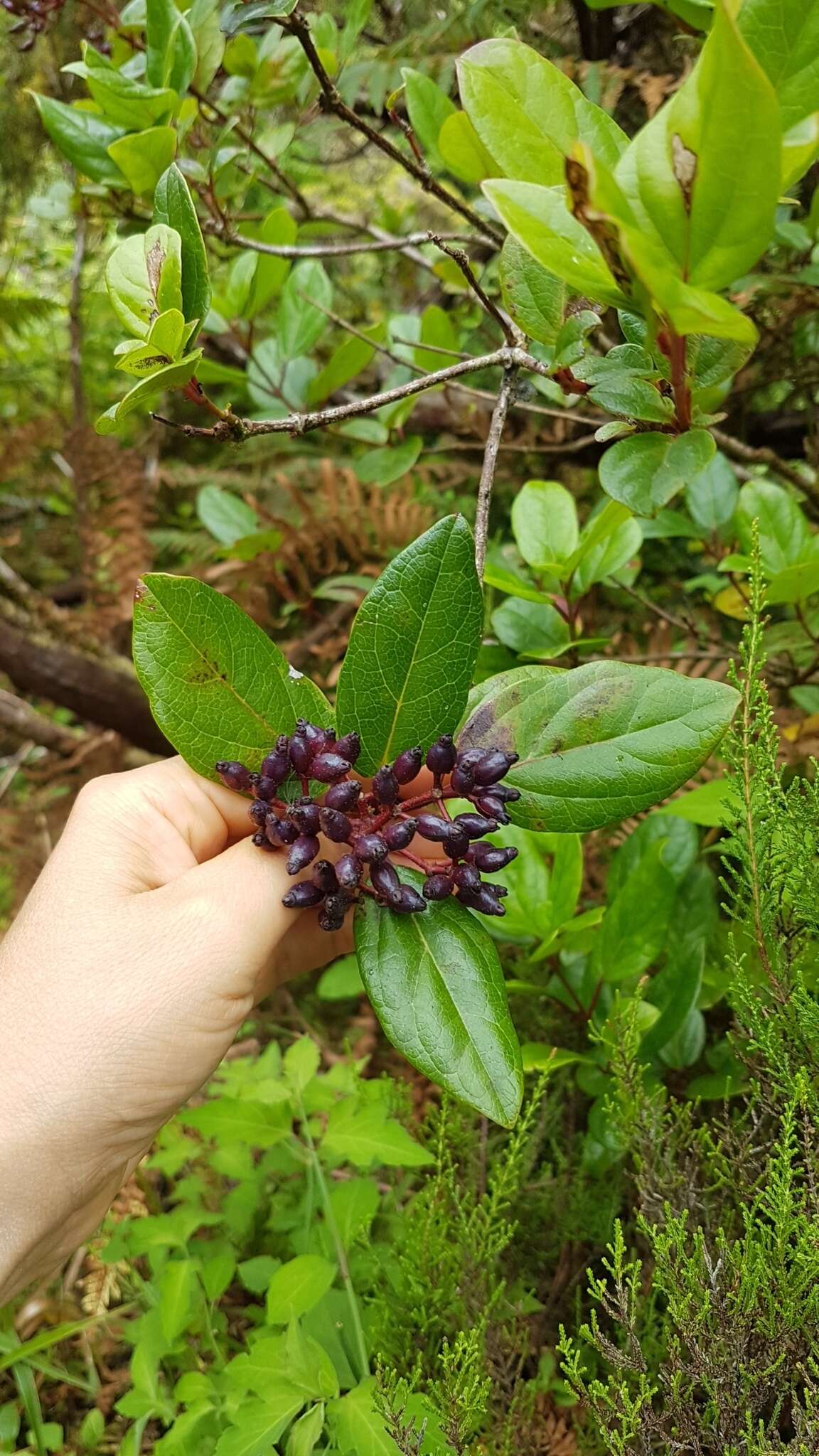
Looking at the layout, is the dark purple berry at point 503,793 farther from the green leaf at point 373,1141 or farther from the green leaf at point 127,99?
the green leaf at point 127,99

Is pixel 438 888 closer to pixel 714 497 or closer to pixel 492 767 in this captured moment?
pixel 492 767

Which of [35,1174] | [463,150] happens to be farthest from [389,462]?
[35,1174]

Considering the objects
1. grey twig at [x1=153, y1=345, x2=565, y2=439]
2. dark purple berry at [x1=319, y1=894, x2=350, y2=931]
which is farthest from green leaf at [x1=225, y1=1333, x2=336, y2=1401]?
grey twig at [x1=153, y1=345, x2=565, y2=439]

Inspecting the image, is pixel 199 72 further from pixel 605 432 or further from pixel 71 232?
pixel 71 232

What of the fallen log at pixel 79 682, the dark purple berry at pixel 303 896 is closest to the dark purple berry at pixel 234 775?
the dark purple berry at pixel 303 896

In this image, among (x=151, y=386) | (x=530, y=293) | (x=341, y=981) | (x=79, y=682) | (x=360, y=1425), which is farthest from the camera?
(x=79, y=682)

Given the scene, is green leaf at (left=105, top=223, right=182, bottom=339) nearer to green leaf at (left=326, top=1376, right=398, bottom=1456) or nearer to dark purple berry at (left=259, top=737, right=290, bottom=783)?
dark purple berry at (left=259, top=737, right=290, bottom=783)
